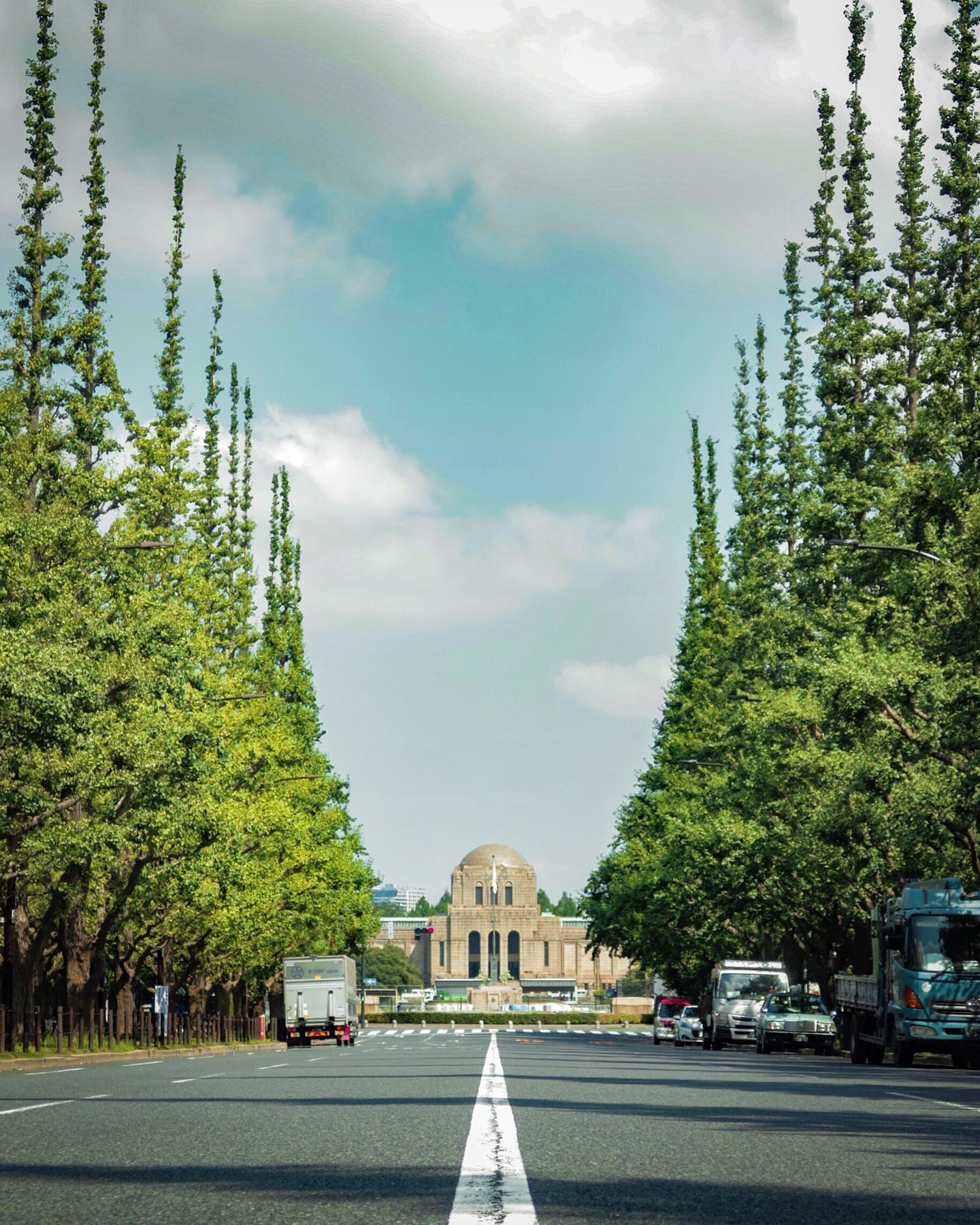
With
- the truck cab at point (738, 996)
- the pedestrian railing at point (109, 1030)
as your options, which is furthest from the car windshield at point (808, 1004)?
the pedestrian railing at point (109, 1030)

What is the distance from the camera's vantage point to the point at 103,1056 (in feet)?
137

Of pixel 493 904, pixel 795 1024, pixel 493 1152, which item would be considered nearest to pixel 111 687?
pixel 795 1024

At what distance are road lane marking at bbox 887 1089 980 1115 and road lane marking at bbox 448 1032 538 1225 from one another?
473cm

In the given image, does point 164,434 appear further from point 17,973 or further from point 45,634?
point 45,634

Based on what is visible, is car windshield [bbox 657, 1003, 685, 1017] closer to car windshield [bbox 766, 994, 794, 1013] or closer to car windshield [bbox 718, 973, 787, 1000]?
car windshield [bbox 718, 973, 787, 1000]

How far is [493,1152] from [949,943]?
21280mm

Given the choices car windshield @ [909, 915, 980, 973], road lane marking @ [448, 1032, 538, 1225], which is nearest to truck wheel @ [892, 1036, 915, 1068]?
car windshield @ [909, 915, 980, 973]

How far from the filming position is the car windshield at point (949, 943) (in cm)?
2991

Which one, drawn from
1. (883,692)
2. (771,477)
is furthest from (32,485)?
(771,477)

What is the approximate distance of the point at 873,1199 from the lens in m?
8.37

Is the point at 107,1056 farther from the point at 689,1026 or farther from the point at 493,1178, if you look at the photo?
the point at 493,1178

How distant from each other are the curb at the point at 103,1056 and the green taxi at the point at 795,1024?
609 inches

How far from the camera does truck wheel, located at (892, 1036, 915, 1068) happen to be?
3086 centimetres

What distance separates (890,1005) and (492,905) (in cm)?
17090
